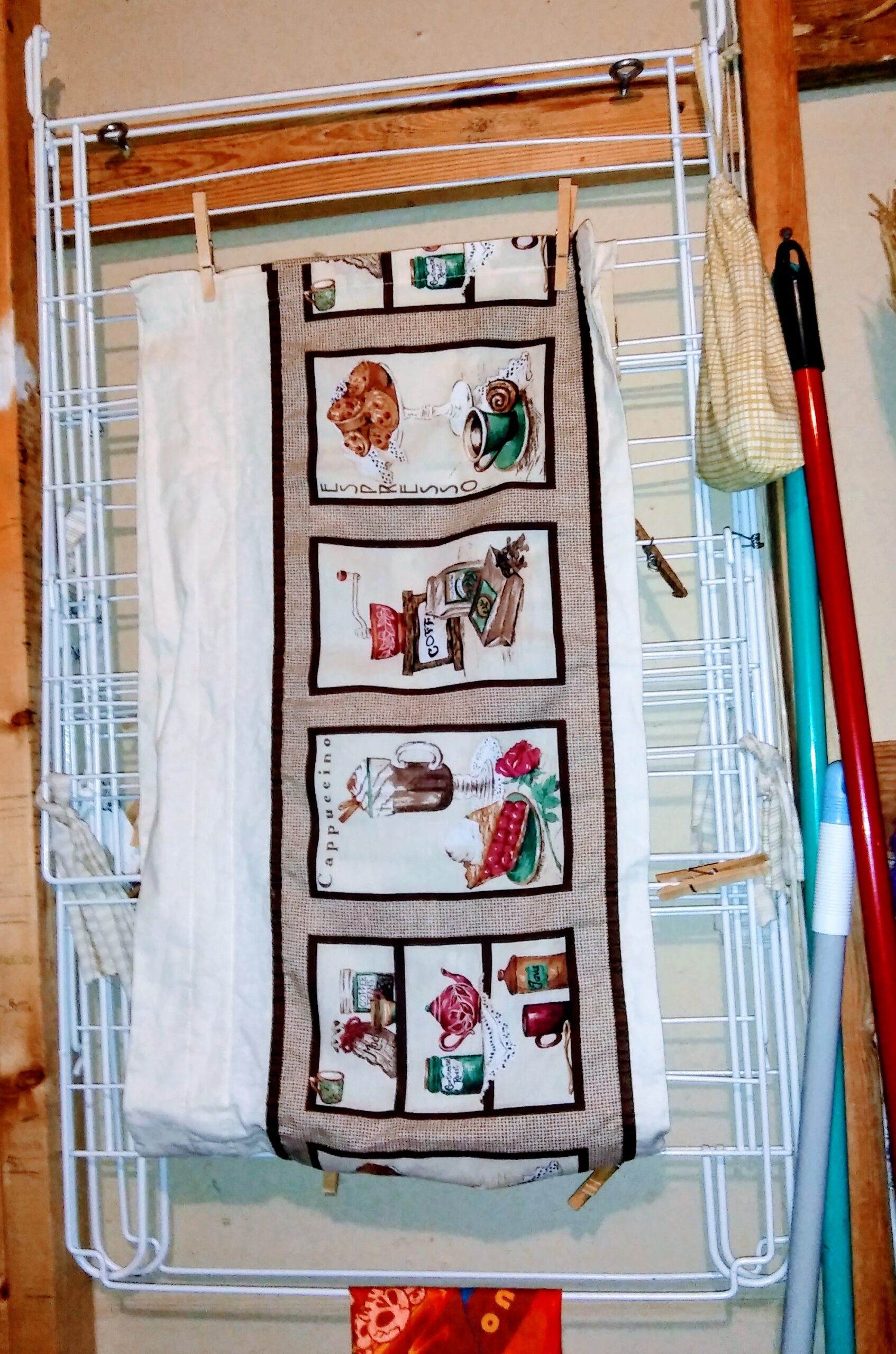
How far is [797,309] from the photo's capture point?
0.91 meters

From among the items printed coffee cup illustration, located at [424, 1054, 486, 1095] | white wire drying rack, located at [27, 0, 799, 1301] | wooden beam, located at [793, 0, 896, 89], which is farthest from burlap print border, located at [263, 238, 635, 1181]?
wooden beam, located at [793, 0, 896, 89]

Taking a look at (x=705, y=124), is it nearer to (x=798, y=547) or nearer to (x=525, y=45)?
(x=525, y=45)

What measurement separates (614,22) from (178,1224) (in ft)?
4.99

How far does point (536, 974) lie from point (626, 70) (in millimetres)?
968

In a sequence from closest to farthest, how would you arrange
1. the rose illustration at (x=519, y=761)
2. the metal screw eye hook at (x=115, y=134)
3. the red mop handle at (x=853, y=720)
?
the red mop handle at (x=853, y=720) → the rose illustration at (x=519, y=761) → the metal screw eye hook at (x=115, y=134)

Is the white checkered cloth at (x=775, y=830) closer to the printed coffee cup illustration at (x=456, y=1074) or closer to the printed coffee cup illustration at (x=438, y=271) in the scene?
the printed coffee cup illustration at (x=456, y=1074)

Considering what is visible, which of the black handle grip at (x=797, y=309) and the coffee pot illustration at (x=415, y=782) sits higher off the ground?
the black handle grip at (x=797, y=309)

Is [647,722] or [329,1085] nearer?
[329,1085]

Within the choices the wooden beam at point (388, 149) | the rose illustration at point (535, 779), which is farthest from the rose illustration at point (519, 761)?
the wooden beam at point (388, 149)

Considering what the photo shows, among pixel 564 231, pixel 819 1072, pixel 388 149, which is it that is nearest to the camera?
pixel 819 1072

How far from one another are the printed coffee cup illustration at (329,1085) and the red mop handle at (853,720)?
52 centimetres

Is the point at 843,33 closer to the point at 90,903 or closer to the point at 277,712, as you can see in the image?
the point at 277,712

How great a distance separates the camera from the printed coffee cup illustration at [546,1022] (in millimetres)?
915

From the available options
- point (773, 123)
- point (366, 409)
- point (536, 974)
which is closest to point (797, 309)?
point (773, 123)
